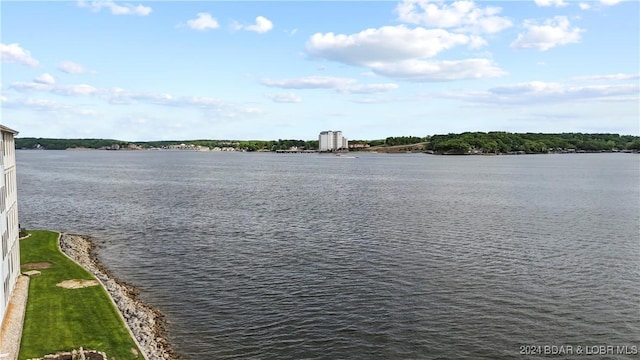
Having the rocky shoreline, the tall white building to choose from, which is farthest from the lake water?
the tall white building

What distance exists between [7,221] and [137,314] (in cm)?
1175

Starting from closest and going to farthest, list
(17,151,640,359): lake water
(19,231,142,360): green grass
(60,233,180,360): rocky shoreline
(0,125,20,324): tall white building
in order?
(19,231,142,360): green grass, (60,233,180,360): rocky shoreline, (0,125,20,324): tall white building, (17,151,640,359): lake water

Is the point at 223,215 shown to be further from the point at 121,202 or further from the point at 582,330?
the point at 582,330

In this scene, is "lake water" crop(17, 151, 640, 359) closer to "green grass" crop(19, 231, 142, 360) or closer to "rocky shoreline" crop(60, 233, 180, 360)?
"rocky shoreline" crop(60, 233, 180, 360)

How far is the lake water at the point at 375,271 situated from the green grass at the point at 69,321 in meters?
4.52

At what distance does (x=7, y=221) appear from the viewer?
36344mm

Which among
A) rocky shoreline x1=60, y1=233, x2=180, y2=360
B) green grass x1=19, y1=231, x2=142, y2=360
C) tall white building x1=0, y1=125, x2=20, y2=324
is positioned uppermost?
tall white building x1=0, y1=125, x2=20, y2=324

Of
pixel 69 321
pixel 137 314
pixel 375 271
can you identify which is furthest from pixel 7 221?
pixel 375 271

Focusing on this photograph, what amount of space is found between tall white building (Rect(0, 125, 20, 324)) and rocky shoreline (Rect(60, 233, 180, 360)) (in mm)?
7373

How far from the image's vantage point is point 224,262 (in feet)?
179

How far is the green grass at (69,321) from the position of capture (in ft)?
95.9

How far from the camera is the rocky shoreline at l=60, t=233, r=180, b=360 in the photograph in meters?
32.1

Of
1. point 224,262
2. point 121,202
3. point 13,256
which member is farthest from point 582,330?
point 121,202

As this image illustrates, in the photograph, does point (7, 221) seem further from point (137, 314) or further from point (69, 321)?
point (137, 314)
